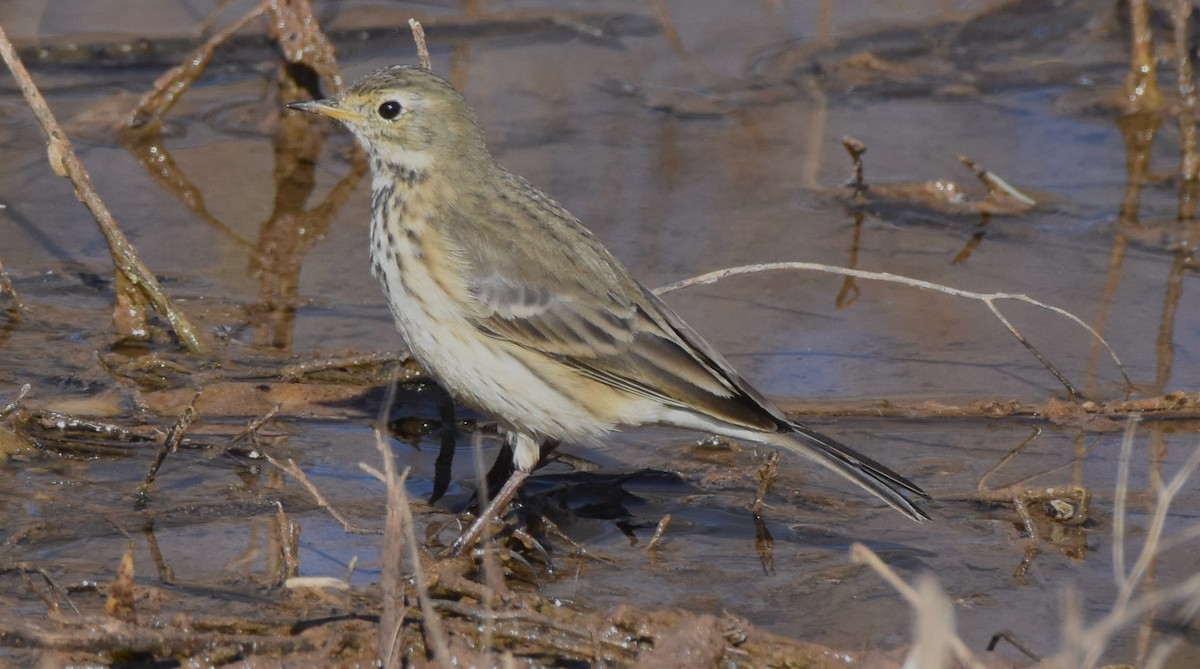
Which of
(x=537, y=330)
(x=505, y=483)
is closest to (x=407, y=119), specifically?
(x=537, y=330)

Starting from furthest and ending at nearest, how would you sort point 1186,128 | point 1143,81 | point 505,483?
point 1143,81 < point 1186,128 < point 505,483

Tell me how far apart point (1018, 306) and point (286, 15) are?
14.6 ft

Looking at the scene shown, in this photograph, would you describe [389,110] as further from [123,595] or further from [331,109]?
[123,595]

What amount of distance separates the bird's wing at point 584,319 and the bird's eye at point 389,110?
1.97 ft

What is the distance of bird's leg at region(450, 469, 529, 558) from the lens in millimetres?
5281

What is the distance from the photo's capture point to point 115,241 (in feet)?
21.4

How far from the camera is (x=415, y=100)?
6.12 metres

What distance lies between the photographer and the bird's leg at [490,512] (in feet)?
17.3

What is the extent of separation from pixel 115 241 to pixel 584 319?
2.12 meters

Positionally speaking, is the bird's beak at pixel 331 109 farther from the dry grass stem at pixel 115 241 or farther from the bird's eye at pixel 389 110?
the dry grass stem at pixel 115 241

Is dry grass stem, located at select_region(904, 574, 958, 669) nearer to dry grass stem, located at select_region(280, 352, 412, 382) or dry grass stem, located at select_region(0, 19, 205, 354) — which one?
dry grass stem, located at select_region(280, 352, 412, 382)

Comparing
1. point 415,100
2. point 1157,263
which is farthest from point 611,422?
point 1157,263

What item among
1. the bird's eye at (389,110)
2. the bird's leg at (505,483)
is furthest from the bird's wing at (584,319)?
the bird's eye at (389,110)

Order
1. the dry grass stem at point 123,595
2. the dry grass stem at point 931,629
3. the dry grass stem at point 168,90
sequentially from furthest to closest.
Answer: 1. the dry grass stem at point 168,90
2. the dry grass stem at point 123,595
3. the dry grass stem at point 931,629
